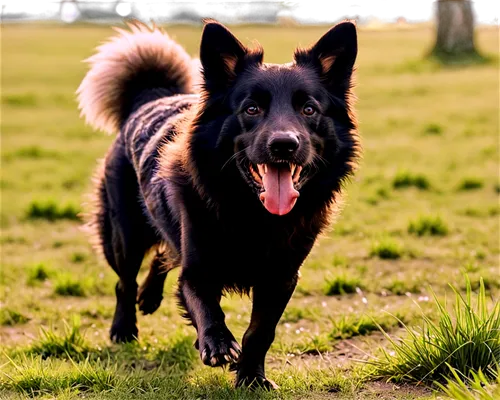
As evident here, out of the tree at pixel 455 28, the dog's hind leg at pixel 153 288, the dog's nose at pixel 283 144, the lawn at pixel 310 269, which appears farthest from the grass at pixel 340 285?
the tree at pixel 455 28

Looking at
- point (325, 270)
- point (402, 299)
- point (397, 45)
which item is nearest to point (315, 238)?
point (402, 299)

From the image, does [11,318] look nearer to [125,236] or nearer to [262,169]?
[125,236]

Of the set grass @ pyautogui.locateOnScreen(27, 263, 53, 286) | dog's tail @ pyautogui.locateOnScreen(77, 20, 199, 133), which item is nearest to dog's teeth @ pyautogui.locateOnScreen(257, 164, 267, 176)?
dog's tail @ pyautogui.locateOnScreen(77, 20, 199, 133)

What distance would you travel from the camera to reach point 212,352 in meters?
3.86

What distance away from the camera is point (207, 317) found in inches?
160

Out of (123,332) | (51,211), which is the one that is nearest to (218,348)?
(123,332)

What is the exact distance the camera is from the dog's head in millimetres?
3893

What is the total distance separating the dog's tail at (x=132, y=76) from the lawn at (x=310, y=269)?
2.68 feet

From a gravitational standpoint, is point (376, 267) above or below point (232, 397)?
below

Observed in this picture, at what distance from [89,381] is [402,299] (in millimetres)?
2723

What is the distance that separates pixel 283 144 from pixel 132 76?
261 cm

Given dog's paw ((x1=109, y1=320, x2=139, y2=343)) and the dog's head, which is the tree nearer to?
dog's paw ((x1=109, y1=320, x2=139, y2=343))

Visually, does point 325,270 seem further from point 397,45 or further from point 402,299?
point 397,45

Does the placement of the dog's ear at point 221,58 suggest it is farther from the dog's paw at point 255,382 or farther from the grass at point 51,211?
the grass at point 51,211
